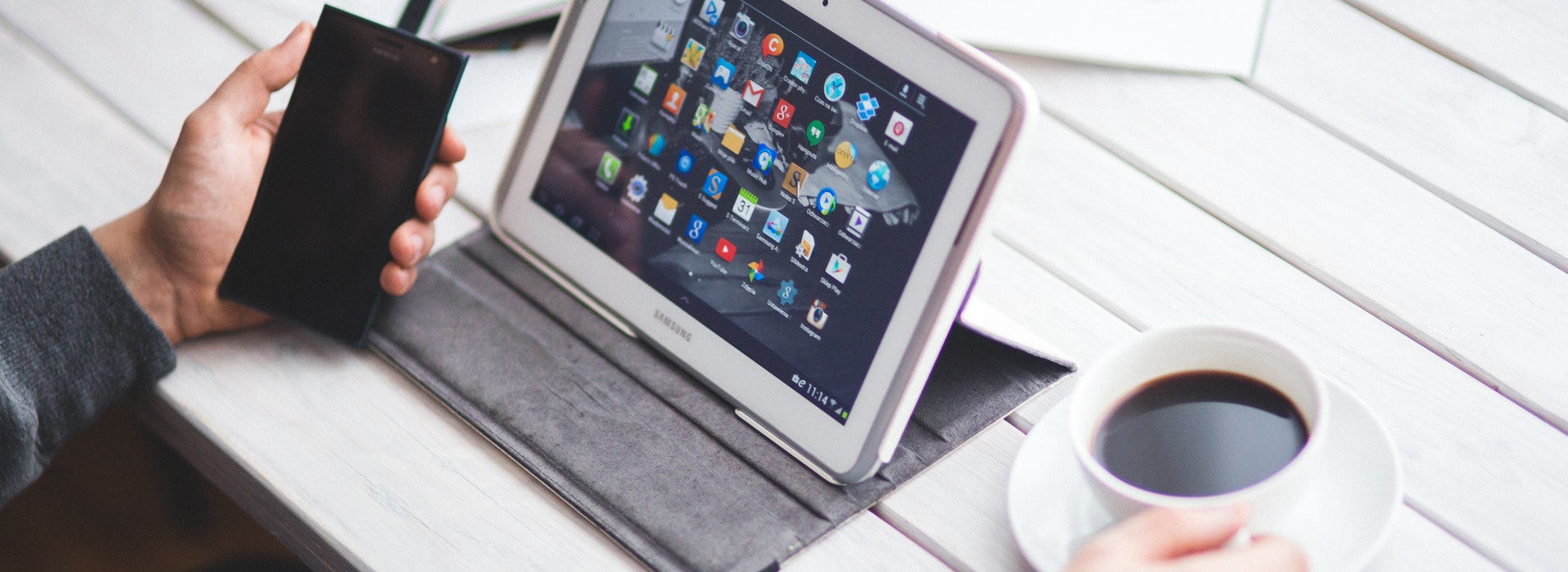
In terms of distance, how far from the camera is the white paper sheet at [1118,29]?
0.91 m

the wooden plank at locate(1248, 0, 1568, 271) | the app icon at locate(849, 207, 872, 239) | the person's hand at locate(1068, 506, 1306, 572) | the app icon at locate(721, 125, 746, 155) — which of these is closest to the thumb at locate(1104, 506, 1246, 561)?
the person's hand at locate(1068, 506, 1306, 572)

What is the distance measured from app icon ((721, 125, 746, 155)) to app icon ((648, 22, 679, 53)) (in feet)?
0.24

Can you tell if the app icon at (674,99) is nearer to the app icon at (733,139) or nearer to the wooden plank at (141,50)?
the app icon at (733,139)

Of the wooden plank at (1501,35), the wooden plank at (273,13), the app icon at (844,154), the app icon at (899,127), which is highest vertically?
the wooden plank at (1501,35)

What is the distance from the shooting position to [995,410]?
69 centimetres

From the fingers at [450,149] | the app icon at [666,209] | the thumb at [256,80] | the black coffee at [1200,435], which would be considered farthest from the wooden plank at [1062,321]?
the thumb at [256,80]

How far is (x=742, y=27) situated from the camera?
677mm

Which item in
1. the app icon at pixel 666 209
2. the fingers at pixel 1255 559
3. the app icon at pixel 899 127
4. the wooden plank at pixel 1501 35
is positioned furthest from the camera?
the wooden plank at pixel 1501 35

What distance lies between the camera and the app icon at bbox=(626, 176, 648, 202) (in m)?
0.73

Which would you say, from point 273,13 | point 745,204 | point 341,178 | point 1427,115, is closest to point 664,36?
point 745,204

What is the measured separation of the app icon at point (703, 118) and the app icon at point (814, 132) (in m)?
0.08

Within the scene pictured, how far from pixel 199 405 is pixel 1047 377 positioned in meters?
0.54

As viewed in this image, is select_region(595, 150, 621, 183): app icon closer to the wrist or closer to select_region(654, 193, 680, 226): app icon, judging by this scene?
select_region(654, 193, 680, 226): app icon

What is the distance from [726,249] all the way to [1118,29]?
43cm
